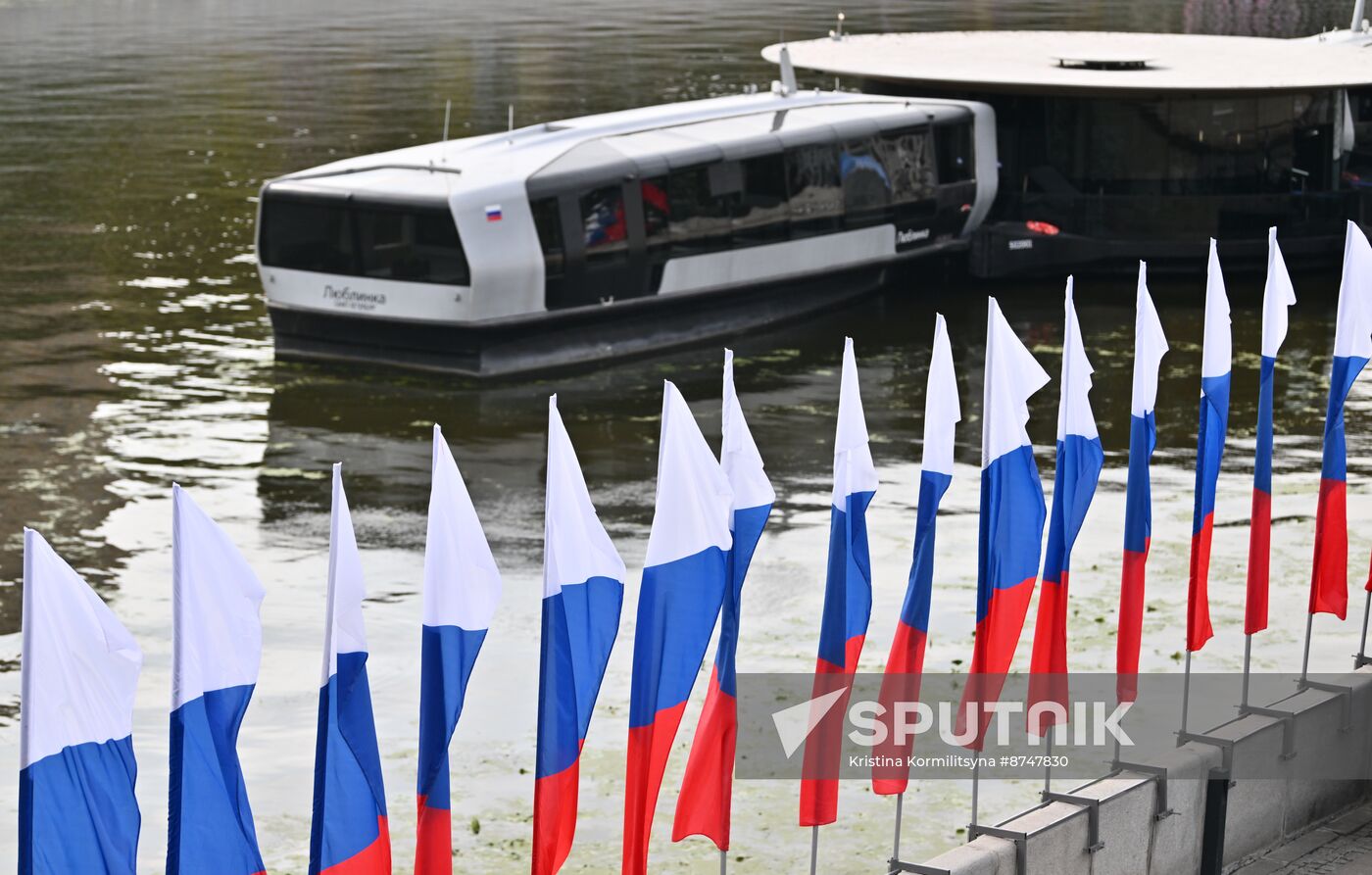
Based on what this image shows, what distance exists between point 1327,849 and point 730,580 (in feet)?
15.8

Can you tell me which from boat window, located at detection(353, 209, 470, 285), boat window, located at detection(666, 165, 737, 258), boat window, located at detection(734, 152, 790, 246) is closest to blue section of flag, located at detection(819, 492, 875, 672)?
boat window, located at detection(353, 209, 470, 285)

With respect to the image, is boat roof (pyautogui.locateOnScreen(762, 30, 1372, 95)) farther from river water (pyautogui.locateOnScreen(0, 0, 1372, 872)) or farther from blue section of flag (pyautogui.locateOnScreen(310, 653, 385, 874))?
blue section of flag (pyautogui.locateOnScreen(310, 653, 385, 874))

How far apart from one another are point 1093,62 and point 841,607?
23.9 metres

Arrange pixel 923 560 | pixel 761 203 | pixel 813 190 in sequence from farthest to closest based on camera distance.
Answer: pixel 813 190 → pixel 761 203 → pixel 923 560

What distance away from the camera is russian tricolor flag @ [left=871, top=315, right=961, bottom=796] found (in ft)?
39.8

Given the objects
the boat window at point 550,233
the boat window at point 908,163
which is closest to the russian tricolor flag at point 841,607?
the boat window at point 550,233

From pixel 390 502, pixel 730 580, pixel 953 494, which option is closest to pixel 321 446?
pixel 390 502

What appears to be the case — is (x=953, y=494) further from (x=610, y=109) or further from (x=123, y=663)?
(x=610, y=109)

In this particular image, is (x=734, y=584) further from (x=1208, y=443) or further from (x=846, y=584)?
(x=1208, y=443)

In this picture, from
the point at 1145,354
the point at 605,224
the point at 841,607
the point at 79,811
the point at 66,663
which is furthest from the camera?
the point at 605,224

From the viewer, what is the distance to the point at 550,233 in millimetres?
26125

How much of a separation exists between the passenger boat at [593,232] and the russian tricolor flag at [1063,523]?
43.2ft

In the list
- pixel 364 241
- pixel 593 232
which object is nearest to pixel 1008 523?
pixel 364 241

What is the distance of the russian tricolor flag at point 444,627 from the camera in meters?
10.0
